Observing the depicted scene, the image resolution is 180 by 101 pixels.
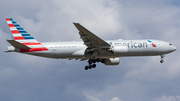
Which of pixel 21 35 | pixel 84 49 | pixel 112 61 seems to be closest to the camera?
pixel 84 49

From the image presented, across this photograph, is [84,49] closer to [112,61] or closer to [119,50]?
[119,50]

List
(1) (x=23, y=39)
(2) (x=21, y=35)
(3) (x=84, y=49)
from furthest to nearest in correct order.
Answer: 1. (2) (x=21, y=35)
2. (1) (x=23, y=39)
3. (3) (x=84, y=49)

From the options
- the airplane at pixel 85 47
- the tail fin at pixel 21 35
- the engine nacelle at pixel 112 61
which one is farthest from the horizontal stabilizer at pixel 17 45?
the engine nacelle at pixel 112 61

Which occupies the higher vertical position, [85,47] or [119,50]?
[85,47]

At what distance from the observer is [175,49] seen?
133 ft

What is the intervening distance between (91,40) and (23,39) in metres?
10.9

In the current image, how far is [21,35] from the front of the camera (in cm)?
3834

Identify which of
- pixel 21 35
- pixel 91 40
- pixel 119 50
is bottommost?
pixel 119 50

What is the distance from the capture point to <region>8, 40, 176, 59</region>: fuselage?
36.7 metres

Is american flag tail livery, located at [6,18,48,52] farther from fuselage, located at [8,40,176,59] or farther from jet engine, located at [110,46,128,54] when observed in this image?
jet engine, located at [110,46,128,54]

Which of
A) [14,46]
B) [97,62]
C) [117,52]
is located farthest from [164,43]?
[14,46]

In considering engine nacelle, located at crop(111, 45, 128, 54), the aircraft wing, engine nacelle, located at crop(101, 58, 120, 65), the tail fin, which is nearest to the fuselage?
engine nacelle, located at crop(111, 45, 128, 54)

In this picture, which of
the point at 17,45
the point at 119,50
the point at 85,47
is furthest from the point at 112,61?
the point at 17,45

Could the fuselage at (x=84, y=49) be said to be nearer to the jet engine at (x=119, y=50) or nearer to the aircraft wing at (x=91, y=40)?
the jet engine at (x=119, y=50)
